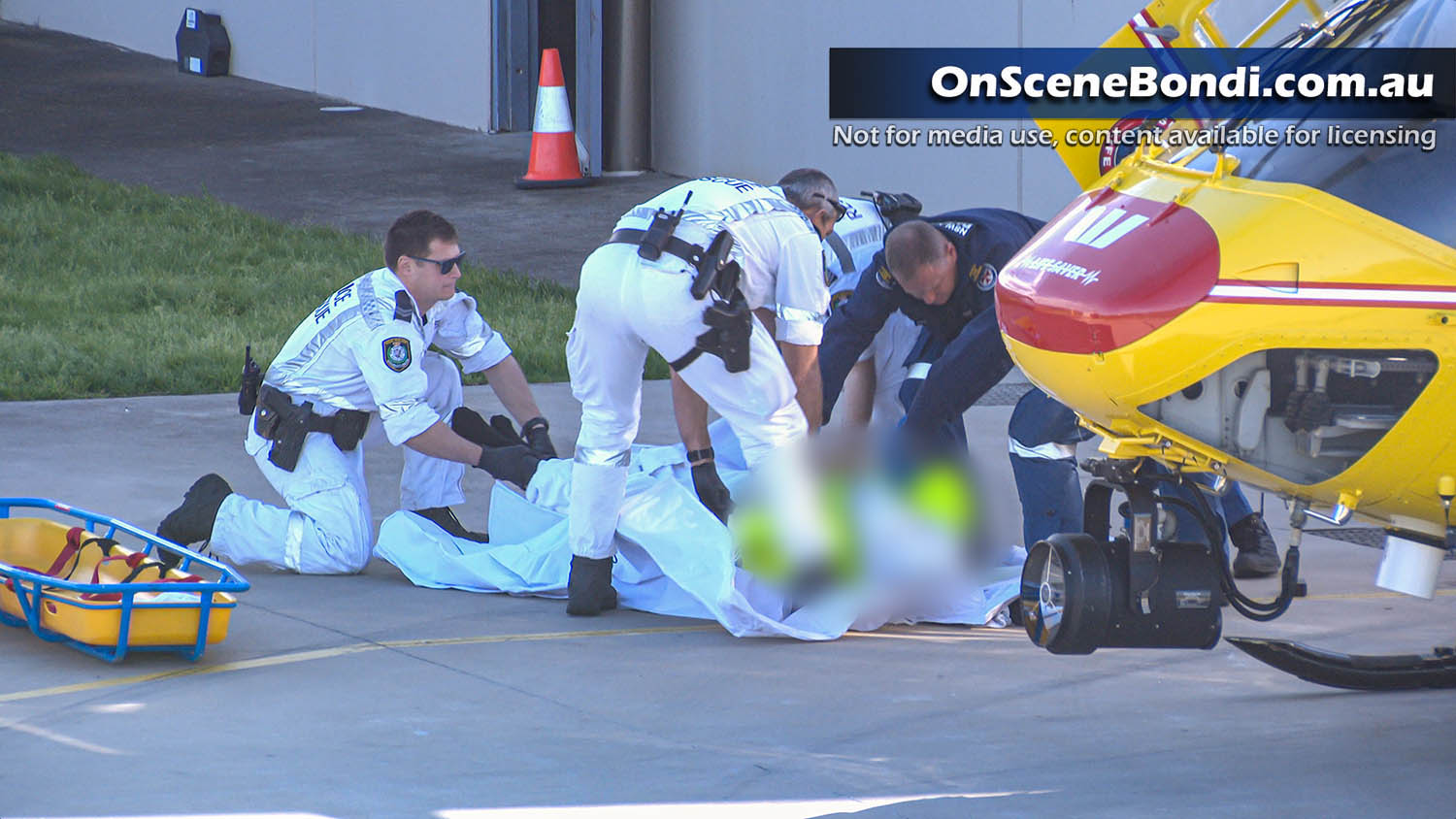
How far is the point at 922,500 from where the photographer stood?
642 cm

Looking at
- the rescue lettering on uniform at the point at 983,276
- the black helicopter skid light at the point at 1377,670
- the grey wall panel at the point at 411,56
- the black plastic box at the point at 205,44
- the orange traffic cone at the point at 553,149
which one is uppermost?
the black plastic box at the point at 205,44

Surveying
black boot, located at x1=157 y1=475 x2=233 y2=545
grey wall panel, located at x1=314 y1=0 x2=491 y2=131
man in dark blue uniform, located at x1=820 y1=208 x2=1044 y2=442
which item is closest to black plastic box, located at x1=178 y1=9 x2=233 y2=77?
grey wall panel, located at x1=314 y1=0 x2=491 y2=131

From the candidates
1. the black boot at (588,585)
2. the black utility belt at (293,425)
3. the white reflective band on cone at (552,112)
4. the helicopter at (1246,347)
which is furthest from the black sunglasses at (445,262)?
the white reflective band on cone at (552,112)

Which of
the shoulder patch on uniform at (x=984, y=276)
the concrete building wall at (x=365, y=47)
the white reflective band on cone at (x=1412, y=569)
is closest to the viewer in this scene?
the white reflective band on cone at (x=1412, y=569)

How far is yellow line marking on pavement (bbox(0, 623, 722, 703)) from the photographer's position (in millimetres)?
5027

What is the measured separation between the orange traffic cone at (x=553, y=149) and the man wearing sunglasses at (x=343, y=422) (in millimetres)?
8145

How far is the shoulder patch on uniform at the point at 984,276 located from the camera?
6074mm

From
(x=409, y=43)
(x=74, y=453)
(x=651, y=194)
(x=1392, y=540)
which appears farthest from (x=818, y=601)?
(x=409, y=43)

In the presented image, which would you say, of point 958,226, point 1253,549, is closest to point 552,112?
point 958,226

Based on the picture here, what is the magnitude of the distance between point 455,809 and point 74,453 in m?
4.47

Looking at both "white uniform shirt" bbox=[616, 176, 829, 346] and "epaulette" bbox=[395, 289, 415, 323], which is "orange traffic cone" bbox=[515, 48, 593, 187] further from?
"white uniform shirt" bbox=[616, 176, 829, 346]

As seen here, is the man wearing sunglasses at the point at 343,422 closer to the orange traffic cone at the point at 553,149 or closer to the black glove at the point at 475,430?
Answer: the black glove at the point at 475,430

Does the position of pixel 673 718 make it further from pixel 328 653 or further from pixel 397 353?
pixel 397 353

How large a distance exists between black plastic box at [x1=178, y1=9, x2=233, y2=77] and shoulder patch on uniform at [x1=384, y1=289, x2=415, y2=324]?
15.7 metres
